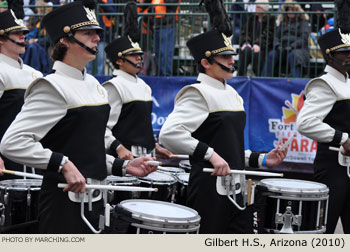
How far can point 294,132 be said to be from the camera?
9.56 m

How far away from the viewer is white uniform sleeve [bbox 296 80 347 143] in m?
5.74

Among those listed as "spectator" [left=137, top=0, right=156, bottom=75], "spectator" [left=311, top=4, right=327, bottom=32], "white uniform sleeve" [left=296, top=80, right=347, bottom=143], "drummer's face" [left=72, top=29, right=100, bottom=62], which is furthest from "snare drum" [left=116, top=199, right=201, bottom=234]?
"spectator" [left=137, top=0, right=156, bottom=75]

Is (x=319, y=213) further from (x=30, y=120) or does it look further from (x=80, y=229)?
(x=30, y=120)

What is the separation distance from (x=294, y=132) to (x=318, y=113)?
12.3ft

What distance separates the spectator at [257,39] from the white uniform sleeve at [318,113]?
4.28 m

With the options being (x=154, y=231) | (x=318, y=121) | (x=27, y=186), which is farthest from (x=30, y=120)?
(x=318, y=121)

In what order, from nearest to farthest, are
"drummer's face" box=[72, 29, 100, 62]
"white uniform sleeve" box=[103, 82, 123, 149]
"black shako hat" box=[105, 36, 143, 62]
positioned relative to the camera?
"drummer's face" box=[72, 29, 100, 62] < "white uniform sleeve" box=[103, 82, 123, 149] < "black shako hat" box=[105, 36, 143, 62]

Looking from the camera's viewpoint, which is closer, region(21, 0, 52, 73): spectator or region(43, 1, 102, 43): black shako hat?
region(43, 1, 102, 43): black shako hat

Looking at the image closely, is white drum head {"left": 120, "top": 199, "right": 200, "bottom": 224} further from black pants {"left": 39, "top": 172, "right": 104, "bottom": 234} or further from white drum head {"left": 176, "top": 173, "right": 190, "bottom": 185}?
white drum head {"left": 176, "top": 173, "right": 190, "bottom": 185}

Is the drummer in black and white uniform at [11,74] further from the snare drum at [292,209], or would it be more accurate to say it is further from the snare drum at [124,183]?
the snare drum at [292,209]

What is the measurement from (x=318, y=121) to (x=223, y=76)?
1.10 meters

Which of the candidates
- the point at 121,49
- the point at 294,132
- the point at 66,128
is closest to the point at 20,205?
the point at 66,128

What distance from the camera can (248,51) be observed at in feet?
33.8

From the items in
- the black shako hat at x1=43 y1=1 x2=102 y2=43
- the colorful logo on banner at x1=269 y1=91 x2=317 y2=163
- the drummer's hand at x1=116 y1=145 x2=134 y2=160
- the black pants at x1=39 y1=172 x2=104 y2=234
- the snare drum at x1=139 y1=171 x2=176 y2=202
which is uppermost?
the black shako hat at x1=43 y1=1 x2=102 y2=43
